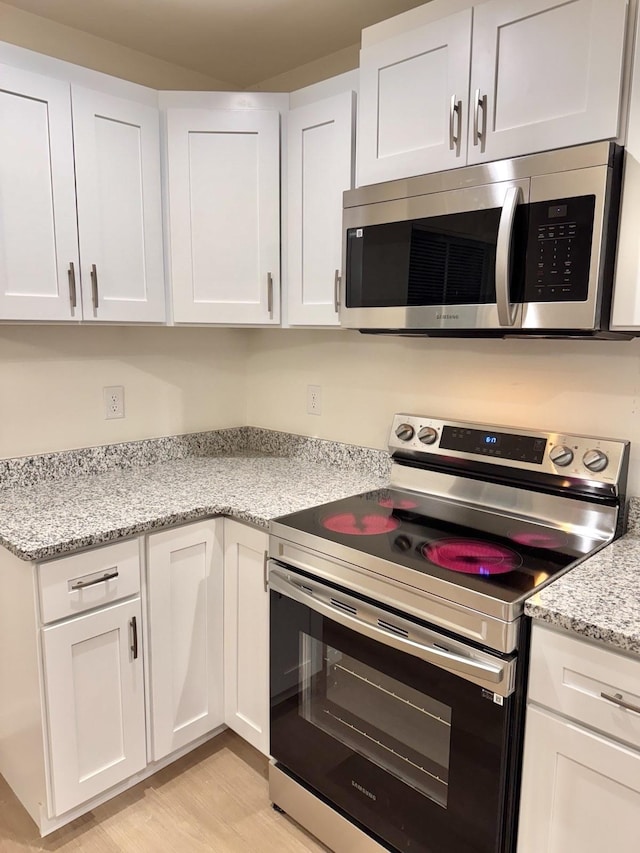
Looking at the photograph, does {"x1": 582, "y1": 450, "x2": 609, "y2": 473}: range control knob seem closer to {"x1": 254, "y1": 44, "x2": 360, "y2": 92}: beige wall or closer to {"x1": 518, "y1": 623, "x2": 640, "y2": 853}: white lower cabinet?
{"x1": 518, "y1": 623, "x2": 640, "y2": 853}: white lower cabinet

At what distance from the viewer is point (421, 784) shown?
1.44 meters

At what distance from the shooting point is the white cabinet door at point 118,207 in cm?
185

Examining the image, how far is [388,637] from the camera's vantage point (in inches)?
56.8

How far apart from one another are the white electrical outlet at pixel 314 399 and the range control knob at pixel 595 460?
108 centimetres

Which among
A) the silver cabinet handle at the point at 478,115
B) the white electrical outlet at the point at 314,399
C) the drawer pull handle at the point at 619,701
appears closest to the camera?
the drawer pull handle at the point at 619,701

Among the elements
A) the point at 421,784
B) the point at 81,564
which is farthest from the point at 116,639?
the point at 421,784

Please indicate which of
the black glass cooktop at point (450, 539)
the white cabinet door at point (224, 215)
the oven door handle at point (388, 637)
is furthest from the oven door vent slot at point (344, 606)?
the white cabinet door at point (224, 215)

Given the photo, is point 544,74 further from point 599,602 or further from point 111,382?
point 111,382

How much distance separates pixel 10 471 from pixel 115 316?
62cm

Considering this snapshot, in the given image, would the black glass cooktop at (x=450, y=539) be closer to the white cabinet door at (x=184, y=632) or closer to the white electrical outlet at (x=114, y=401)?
the white cabinet door at (x=184, y=632)

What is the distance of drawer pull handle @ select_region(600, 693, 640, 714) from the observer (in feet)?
3.70

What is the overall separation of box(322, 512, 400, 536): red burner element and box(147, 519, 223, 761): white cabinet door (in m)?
0.41

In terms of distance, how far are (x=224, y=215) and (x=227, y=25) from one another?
60cm

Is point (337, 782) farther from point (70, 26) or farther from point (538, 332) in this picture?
point (70, 26)
